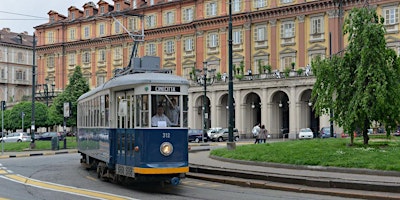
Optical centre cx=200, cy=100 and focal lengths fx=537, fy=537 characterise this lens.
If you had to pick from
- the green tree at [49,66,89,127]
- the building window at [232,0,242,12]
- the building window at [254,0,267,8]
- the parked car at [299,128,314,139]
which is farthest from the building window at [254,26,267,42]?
the green tree at [49,66,89,127]

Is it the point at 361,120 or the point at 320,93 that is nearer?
the point at 361,120

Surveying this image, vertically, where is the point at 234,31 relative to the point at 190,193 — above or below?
above

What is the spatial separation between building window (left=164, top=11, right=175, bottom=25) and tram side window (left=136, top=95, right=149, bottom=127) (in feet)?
191

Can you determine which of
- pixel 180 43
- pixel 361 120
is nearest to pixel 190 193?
pixel 361 120

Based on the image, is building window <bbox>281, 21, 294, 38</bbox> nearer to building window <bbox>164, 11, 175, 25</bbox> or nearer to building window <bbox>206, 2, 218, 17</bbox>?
building window <bbox>206, 2, 218, 17</bbox>

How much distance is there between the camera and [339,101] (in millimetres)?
21188

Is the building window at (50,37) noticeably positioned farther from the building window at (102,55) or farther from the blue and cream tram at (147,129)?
the blue and cream tram at (147,129)

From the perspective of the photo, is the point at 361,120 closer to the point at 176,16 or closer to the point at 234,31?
the point at 234,31

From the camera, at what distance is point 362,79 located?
66.2 feet

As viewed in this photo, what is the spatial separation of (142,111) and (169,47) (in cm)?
5866

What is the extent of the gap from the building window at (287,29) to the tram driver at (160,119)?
4808 centimetres

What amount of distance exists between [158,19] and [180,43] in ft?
17.2

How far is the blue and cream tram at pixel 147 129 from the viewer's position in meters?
14.5

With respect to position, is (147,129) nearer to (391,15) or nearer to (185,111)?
(185,111)
